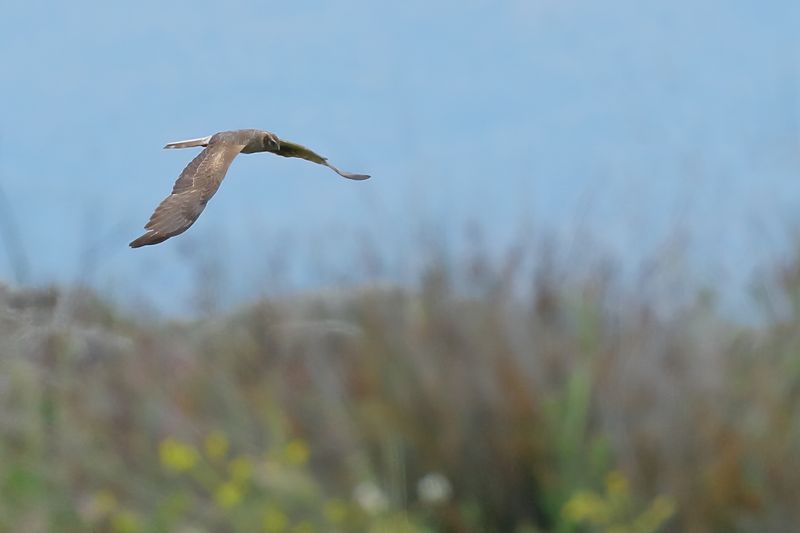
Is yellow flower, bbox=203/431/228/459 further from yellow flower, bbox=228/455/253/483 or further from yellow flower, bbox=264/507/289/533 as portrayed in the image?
yellow flower, bbox=264/507/289/533

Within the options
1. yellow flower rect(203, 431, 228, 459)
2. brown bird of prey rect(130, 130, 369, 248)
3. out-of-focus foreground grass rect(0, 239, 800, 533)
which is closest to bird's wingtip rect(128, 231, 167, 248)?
brown bird of prey rect(130, 130, 369, 248)

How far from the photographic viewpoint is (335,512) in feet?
9.10

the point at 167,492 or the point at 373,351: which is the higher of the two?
the point at 373,351

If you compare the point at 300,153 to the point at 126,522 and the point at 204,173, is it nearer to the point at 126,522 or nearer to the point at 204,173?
the point at 204,173

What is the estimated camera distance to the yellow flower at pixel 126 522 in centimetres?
280

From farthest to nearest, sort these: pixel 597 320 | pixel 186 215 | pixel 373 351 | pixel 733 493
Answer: pixel 597 320 < pixel 373 351 < pixel 733 493 < pixel 186 215

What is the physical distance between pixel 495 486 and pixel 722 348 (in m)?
0.90

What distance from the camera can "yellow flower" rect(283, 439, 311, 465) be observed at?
288 centimetres

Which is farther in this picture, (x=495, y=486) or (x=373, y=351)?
(x=373, y=351)

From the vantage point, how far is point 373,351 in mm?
3219

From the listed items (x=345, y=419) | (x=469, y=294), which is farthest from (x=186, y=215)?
(x=469, y=294)

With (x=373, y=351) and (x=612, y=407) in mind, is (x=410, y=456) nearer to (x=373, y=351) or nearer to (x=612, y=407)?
(x=373, y=351)

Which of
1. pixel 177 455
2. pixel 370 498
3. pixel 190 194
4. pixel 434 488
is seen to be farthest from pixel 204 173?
pixel 177 455

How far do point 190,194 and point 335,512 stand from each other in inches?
98.1
